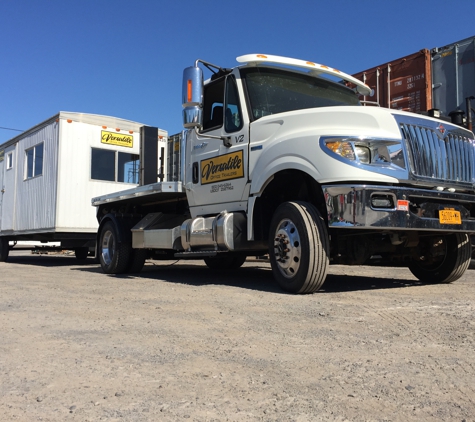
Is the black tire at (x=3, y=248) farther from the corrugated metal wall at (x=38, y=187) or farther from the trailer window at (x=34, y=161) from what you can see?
the trailer window at (x=34, y=161)

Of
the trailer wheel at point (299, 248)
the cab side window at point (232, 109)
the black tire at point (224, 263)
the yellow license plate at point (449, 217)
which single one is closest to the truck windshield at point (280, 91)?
the cab side window at point (232, 109)

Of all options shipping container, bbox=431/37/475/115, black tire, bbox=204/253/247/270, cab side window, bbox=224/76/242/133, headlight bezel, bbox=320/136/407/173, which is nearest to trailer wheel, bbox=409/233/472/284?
headlight bezel, bbox=320/136/407/173

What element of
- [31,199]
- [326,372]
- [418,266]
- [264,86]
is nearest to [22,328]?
[326,372]

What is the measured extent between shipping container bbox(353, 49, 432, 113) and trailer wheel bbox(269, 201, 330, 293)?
5315mm

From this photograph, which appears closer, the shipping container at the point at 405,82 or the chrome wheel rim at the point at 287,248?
the chrome wheel rim at the point at 287,248

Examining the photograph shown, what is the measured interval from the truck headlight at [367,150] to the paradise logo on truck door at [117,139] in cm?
705

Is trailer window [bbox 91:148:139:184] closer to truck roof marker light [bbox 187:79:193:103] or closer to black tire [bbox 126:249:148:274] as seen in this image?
black tire [bbox 126:249:148:274]

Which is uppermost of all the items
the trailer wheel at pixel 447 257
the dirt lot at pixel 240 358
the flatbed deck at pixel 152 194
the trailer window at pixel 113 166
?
the trailer window at pixel 113 166

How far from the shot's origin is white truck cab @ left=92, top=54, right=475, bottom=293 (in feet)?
16.0

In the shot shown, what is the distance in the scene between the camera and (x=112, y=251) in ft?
27.9

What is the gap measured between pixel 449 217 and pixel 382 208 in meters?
0.86

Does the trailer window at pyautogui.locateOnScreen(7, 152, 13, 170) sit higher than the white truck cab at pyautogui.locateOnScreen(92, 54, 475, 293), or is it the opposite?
the trailer window at pyautogui.locateOnScreen(7, 152, 13, 170)

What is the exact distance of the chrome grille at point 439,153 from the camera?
16.7 feet

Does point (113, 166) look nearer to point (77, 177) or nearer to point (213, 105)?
point (77, 177)
